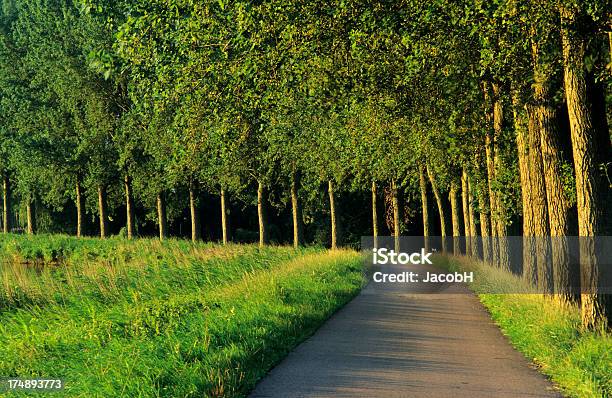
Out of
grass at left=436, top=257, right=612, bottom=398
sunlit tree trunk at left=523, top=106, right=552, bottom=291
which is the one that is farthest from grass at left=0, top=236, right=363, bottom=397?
sunlit tree trunk at left=523, top=106, right=552, bottom=291

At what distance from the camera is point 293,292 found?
16.8m

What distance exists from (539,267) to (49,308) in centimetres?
979

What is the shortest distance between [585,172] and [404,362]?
5080 millimetres

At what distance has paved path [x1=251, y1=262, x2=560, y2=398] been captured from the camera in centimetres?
873

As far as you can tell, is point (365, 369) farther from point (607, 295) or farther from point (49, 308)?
point (49, 308)

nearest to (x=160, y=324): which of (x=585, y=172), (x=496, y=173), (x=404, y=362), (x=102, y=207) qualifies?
(x=404, y=362)

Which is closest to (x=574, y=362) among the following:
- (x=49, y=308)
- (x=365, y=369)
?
(x=365, y=369)

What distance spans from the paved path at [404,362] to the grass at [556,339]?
22 cm

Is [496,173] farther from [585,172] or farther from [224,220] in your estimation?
[224,220]

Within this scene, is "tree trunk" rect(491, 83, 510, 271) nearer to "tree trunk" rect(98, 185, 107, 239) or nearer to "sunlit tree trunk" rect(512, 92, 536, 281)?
"sunlit tree trunk" rect(512, 92, 536, 281)

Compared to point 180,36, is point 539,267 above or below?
below

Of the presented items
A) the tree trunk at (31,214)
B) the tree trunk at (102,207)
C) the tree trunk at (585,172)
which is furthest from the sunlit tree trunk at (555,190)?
the tree trunk at (31,214)

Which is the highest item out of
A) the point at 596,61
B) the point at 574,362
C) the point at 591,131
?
the point at 596,61

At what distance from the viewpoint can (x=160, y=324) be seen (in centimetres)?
1261
